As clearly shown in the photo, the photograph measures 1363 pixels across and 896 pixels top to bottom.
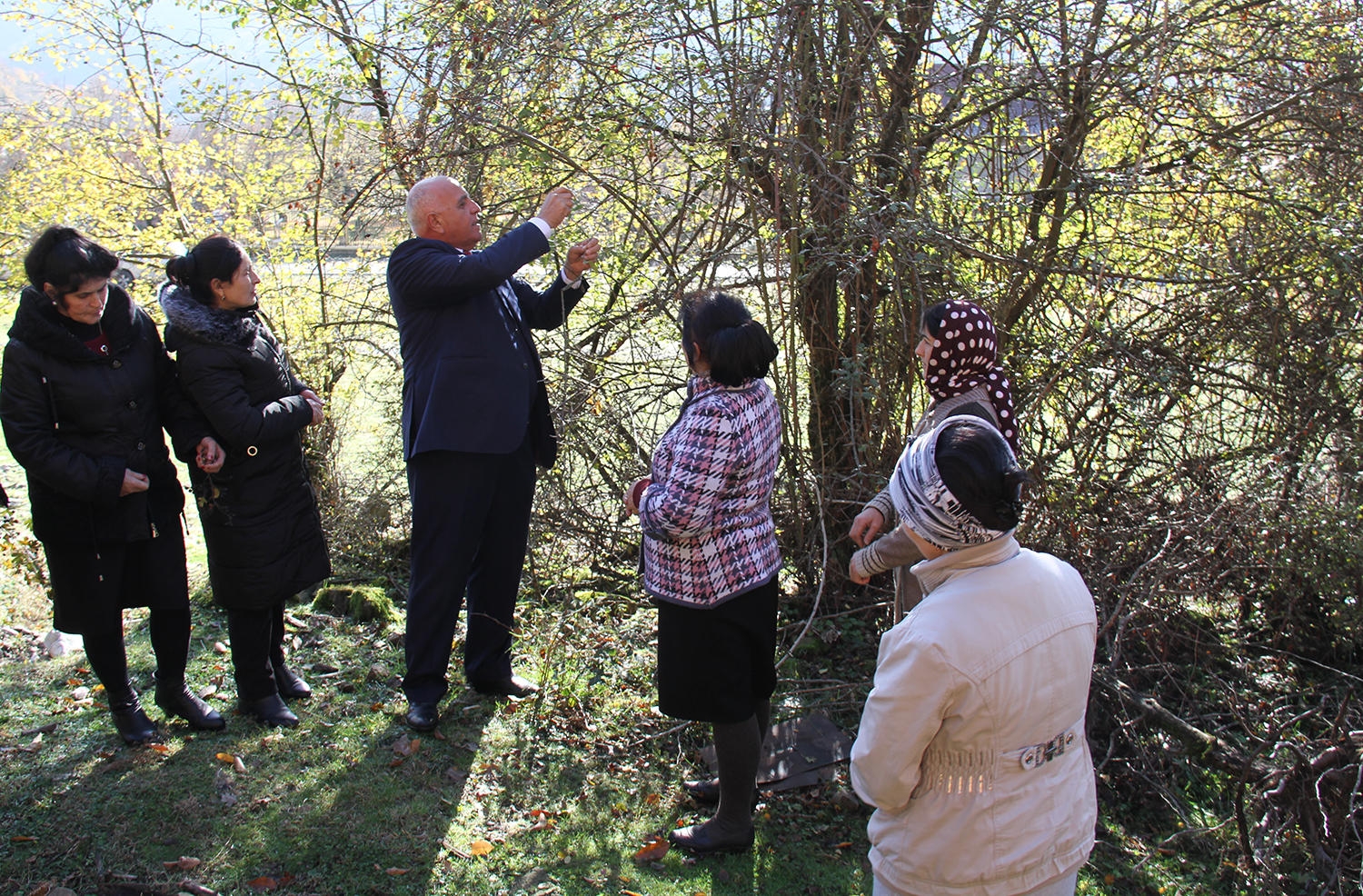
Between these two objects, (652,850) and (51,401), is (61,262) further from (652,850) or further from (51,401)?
(652,850)

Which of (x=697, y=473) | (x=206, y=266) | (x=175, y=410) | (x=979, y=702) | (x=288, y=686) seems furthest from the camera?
(x=288, y=686)

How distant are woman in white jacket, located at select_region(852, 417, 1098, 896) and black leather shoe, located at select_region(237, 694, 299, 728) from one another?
8.77 feet

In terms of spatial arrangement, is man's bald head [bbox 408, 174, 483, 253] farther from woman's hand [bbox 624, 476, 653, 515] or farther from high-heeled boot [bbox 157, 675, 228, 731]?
high-heeled boot [bbox 157, 675, 228, 731]

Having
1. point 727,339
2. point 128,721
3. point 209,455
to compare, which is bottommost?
point 128,721

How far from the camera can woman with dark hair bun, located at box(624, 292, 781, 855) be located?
110 inches

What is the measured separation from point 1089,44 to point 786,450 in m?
2.15

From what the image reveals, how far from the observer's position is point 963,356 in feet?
9.45

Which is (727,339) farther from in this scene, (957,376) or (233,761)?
(233,761)

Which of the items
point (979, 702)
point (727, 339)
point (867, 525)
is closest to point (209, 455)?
point (727, 339)

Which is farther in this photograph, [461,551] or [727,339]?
[461,551]

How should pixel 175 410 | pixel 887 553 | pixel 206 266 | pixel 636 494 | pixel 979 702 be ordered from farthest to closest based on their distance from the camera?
pixel 175 410 < pixel 206 266 < pixel 636 494 < pixel 887 553 < pixel 979 702

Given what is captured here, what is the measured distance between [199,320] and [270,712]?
4.89 feet

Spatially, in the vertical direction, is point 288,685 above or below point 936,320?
below

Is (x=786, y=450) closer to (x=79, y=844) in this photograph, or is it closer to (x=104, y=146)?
(x=79, y=844)
